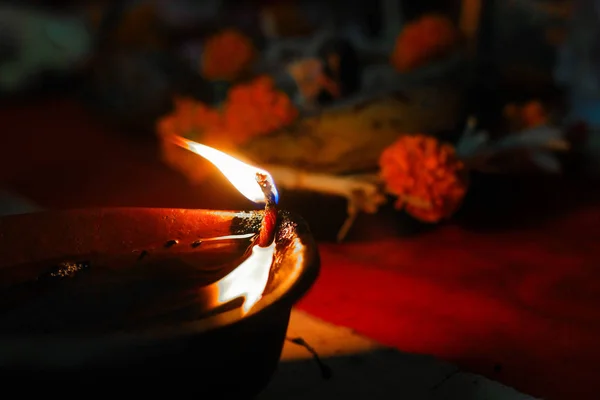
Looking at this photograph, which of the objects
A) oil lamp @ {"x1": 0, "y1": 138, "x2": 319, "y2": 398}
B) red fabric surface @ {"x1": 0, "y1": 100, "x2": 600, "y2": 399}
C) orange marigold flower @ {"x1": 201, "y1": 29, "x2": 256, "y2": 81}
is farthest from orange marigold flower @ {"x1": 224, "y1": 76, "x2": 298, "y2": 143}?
oil lamp @ {"x1": 0, "y1": 138, "x2": 319, "y2": 398}

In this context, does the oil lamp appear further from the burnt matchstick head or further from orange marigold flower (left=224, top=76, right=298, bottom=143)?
orange marigold flower (left=224, top=76, right=298, bottom=143)

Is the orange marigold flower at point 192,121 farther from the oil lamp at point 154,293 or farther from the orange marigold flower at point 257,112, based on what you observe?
the oil lamp at point 154,293

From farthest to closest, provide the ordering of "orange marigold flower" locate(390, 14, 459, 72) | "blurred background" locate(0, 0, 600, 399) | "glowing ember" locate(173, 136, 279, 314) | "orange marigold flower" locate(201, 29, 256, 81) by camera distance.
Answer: "orange marigold flower" locate(201, 29, 256, 81) → "orange marigold flower" locate(390, 14, 459, 72) → "blurred background" locate(0, 0, 600, 399) → "glowing ember" locate(173, 136, 279, 314)

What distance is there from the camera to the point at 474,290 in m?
1.29

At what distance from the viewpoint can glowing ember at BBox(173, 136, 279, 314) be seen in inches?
24.1

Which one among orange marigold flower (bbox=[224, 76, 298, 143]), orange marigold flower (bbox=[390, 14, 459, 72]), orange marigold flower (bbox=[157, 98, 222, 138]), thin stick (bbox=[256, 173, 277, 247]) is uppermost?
thin stick (bbox=[256, 173, 277, 247])

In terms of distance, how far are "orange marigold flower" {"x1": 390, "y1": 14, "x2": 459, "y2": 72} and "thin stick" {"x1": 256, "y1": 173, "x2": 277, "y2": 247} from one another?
62.7 inches

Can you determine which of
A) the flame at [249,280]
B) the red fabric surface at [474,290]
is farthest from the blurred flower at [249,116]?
the flame at [249,280]

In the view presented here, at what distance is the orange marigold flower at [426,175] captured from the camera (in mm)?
1436

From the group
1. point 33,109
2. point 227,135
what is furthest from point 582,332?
point 33,109

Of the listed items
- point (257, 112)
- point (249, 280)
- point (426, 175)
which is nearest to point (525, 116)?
point (426, 175)

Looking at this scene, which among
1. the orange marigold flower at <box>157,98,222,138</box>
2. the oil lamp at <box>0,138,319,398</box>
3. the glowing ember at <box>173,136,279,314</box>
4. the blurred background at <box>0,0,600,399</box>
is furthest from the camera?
the orange marigold flower at <box>157,98,222,138</box>

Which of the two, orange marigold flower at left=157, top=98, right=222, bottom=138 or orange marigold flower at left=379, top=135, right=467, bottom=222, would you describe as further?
orange marigold flower at left=157, top=98, right=222, bottom=138

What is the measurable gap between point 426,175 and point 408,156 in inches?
2.3
